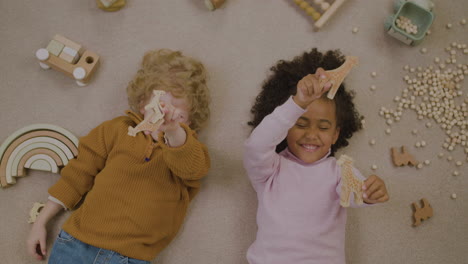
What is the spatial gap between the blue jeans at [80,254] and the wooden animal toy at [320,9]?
3.14 feet

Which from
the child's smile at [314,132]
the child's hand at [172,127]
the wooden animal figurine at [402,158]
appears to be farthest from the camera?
the wooden animal figurine at [402,158]

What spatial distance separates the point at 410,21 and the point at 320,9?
0.30m

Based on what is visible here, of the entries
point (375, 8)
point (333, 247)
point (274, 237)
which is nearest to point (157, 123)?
point (274, 237)

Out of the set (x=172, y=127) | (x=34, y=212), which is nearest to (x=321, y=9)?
(x=172, y=127)

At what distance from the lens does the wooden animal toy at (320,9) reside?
1.42 metres

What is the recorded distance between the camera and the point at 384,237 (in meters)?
1.34

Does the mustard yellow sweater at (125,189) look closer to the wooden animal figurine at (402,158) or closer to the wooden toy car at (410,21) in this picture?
the wooden animal figurine at (402,158)

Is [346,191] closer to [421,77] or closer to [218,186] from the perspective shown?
[218,186]

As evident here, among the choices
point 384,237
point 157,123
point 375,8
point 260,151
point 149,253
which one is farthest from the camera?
point 375,8

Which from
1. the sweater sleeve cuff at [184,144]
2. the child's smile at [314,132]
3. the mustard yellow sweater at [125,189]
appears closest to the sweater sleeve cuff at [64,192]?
the mustard yellow sweater at [125,189]

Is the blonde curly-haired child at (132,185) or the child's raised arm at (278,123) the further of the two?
the blonde curly-haired child at (132,185)

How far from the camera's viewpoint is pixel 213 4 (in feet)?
4.76

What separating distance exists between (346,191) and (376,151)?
17.4 inches

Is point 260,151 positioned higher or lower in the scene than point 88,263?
higher
